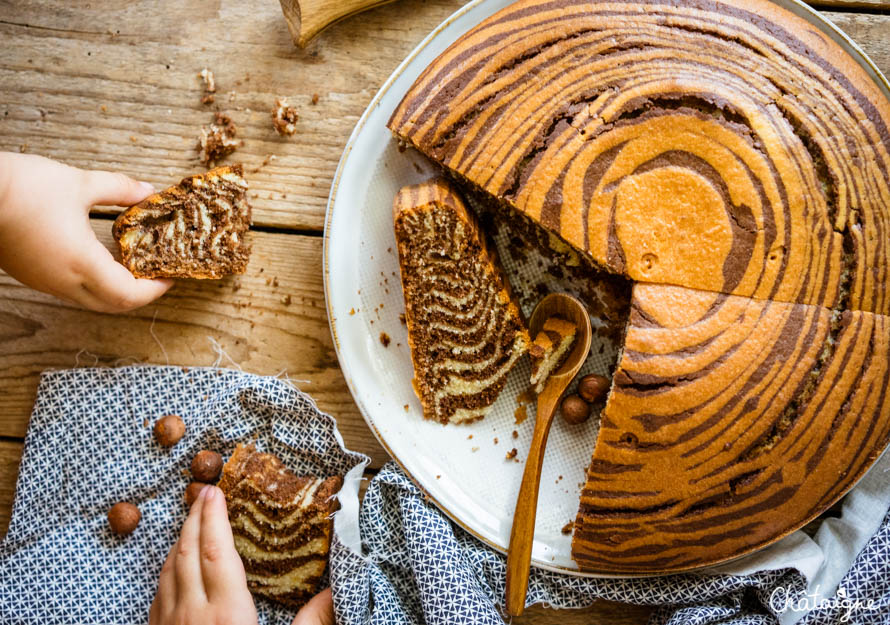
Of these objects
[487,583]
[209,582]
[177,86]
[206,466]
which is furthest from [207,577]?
[177,86]

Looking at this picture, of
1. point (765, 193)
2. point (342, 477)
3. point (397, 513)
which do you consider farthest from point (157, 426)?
point (765, 193)

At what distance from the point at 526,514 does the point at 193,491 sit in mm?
1320

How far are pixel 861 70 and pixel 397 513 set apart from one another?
2.29 metres

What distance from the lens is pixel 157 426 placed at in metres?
2.55

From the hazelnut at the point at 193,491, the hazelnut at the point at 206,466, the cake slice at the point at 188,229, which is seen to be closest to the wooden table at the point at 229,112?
the cake slice at the point at 188,229

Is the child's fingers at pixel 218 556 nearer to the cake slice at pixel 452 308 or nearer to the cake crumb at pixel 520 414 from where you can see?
the cake slice at pixel 452 308

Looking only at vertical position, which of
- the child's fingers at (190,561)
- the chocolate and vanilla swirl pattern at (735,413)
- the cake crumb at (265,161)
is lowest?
the child's fingers at (190,561)

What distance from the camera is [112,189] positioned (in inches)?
95.9

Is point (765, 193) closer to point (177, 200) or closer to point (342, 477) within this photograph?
point (342, 477)

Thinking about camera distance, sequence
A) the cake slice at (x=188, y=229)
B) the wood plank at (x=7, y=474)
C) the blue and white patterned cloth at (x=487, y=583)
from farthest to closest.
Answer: the wood plank at (x=7, y=474) → the cake slice at (x=188, y=229) → the blue and white patterned cloth at (x=487, y=583)

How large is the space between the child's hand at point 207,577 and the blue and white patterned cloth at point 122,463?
5.0 inches

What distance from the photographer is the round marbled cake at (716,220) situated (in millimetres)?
2023

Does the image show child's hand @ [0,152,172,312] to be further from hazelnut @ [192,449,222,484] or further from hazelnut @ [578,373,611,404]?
hazelnut @ [578,373,611,404]

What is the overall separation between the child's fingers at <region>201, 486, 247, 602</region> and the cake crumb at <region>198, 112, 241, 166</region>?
53.7 inches
